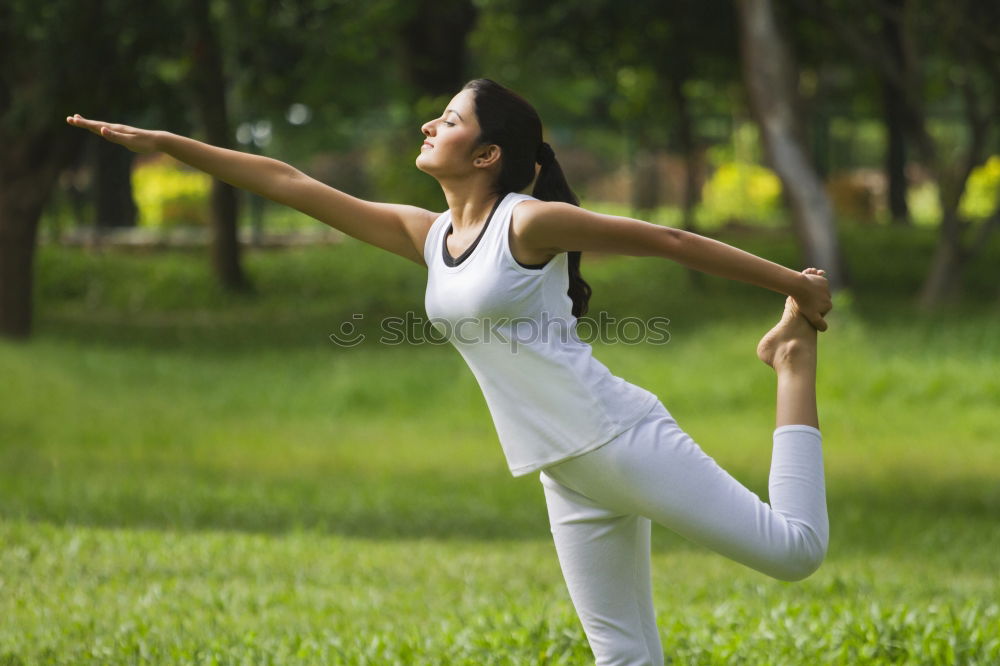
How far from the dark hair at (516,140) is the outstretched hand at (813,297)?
65cm

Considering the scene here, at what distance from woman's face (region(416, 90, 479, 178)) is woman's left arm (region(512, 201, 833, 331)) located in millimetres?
258

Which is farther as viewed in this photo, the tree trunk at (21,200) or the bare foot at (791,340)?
the tree trunk at (21,200)

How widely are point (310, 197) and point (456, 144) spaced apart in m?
0.51

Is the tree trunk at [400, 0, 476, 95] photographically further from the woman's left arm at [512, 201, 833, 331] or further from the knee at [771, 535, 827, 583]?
the knee at [771, 535, 827, 583]

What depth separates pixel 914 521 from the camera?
9359 mm

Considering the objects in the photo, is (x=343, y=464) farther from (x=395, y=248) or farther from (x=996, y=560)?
(x=395, y=248)

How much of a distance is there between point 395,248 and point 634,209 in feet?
87.2

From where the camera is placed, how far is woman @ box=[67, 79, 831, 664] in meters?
3.61

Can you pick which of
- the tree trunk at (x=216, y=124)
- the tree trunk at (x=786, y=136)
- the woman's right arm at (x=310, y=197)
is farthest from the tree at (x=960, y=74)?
the woman's right arm at (x=310, y=197)

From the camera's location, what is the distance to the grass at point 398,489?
538 centimetres

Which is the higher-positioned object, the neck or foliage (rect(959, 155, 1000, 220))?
foliage (rect(959, 155, 1000, 220))

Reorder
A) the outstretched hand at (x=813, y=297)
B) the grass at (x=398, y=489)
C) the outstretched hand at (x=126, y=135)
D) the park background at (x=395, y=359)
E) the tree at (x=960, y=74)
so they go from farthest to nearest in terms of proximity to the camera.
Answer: the tree at (x=960, y=74), the park background at (x=395, y=359), the grass at (x=398, y=489), the outstretched hand at (x=126, y=135), the outstretched hand at (x=813, y=297)

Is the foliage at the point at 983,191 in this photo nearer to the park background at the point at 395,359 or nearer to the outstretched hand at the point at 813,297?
the park background at the point at 395,359

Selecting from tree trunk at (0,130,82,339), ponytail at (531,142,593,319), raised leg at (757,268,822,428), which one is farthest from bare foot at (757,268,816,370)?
tree trunk at (0,130,82,339)
